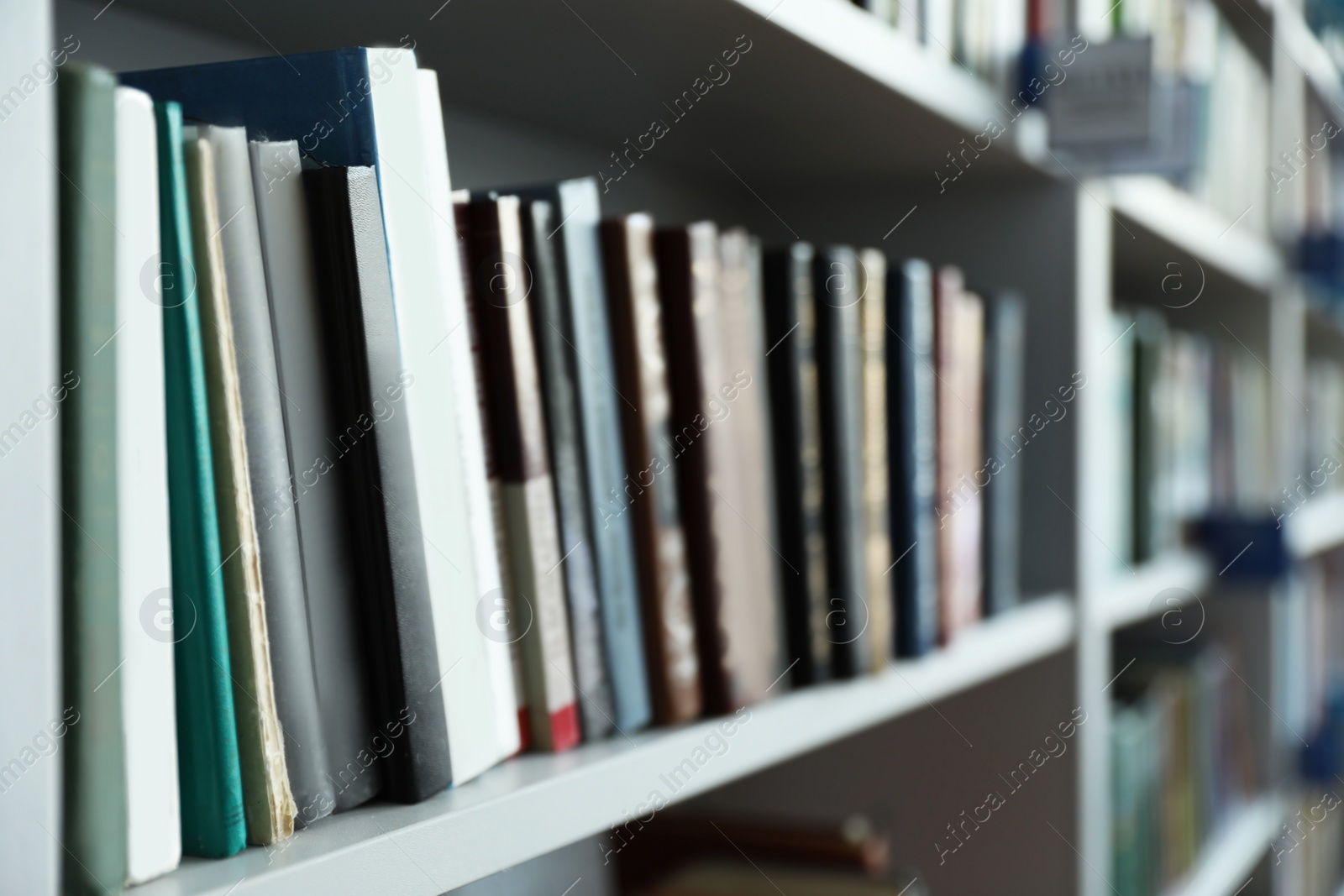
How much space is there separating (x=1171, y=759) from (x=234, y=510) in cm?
127

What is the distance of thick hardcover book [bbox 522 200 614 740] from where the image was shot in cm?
54

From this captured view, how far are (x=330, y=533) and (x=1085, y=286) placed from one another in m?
0.76

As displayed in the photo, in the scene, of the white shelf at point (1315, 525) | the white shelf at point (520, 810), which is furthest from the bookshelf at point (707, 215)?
the white shelf at point (1315, 525)

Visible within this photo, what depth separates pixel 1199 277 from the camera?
4.79ft

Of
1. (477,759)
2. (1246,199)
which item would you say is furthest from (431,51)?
(1246,199)

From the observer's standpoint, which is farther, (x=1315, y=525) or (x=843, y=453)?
(x=1315, y=525)

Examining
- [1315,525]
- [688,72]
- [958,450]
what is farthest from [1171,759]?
[688,72]

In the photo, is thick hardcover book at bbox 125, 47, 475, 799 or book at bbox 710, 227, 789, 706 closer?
thick hardcover book at bbox 125, 47, 475, 799

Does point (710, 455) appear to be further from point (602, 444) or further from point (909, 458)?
point (909, 458)

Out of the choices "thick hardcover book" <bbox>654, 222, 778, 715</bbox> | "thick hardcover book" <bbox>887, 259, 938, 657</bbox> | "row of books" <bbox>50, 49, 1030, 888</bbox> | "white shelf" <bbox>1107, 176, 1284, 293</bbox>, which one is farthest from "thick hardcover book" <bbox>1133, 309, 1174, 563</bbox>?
"thick hardcover book" <bbox>654, 222, 778, 715</bbox>

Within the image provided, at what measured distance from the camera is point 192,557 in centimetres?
38

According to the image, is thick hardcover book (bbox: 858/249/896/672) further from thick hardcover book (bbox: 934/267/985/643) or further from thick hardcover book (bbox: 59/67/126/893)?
thick hardcover book (bbox: 59/67/126/893)

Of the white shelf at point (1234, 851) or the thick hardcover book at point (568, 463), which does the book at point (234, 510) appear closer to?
the thick hardcover book at point (568, 463)

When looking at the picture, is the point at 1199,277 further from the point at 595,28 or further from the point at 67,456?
the point at 67,456
